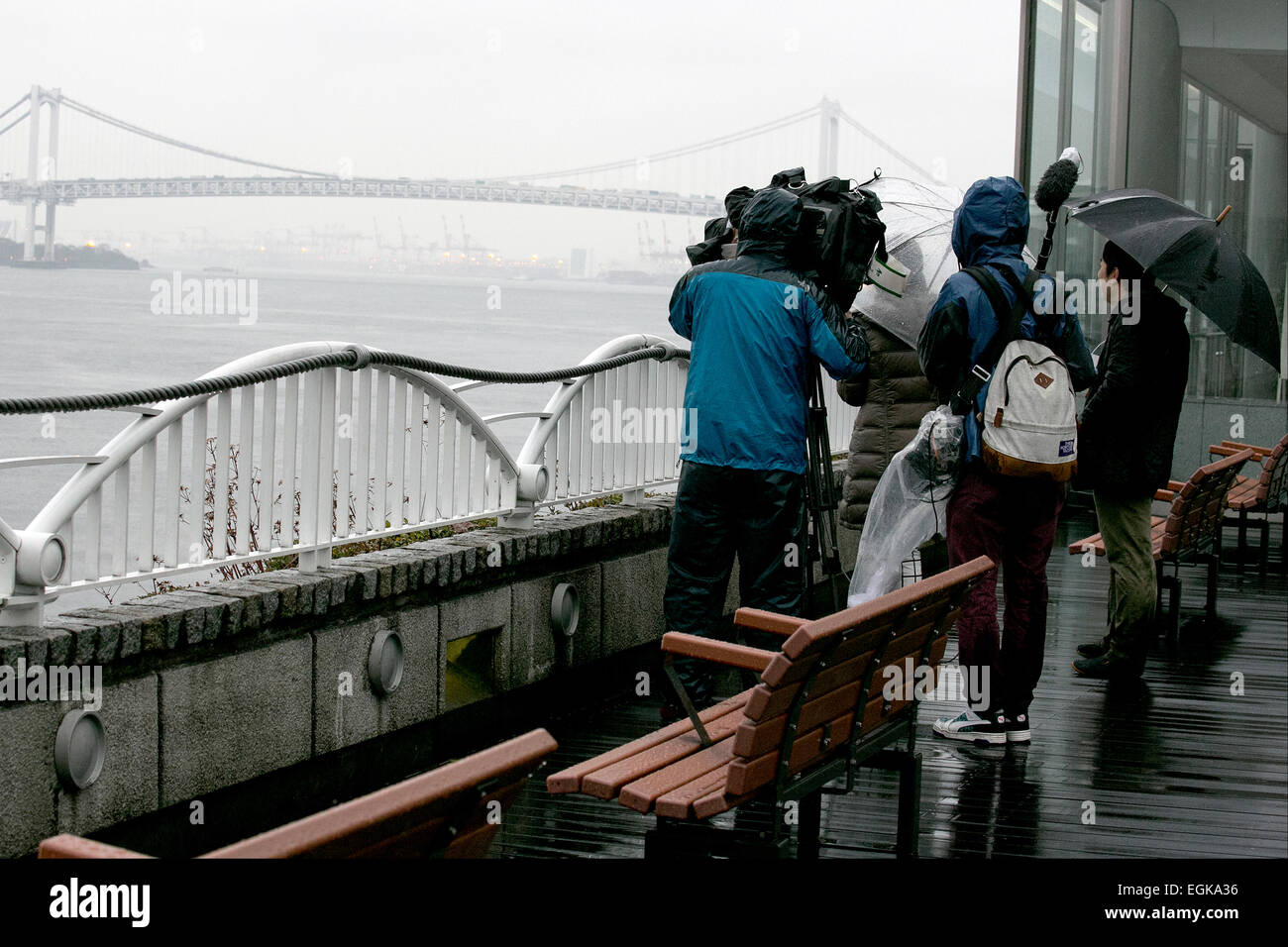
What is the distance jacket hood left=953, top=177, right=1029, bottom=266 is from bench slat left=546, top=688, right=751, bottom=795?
6.12 feet

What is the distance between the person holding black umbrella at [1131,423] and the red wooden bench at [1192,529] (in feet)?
2.19

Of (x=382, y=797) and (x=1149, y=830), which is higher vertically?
(x=382, y=797)

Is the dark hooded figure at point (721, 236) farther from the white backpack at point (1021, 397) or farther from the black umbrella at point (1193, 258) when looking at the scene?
the black umbrella at point (1193, 258)

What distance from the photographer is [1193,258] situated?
5.53m

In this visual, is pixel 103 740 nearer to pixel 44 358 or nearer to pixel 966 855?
pixel 966 855

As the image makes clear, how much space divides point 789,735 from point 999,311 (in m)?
2.19

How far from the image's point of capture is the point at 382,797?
2.04 m

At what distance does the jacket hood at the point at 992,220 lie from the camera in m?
5.12

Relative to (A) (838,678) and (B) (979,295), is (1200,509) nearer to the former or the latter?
(B) (979,295)

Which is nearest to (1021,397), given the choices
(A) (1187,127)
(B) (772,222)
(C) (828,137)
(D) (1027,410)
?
(D) (1027,410)

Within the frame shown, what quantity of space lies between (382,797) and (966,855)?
263 centimetres

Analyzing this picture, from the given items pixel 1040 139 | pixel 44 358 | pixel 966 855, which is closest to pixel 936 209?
pixel 966 855

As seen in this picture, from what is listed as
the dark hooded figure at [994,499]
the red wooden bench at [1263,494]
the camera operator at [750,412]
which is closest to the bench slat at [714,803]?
the camera operator at [750,412]

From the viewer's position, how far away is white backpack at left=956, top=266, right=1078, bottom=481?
201 inches
